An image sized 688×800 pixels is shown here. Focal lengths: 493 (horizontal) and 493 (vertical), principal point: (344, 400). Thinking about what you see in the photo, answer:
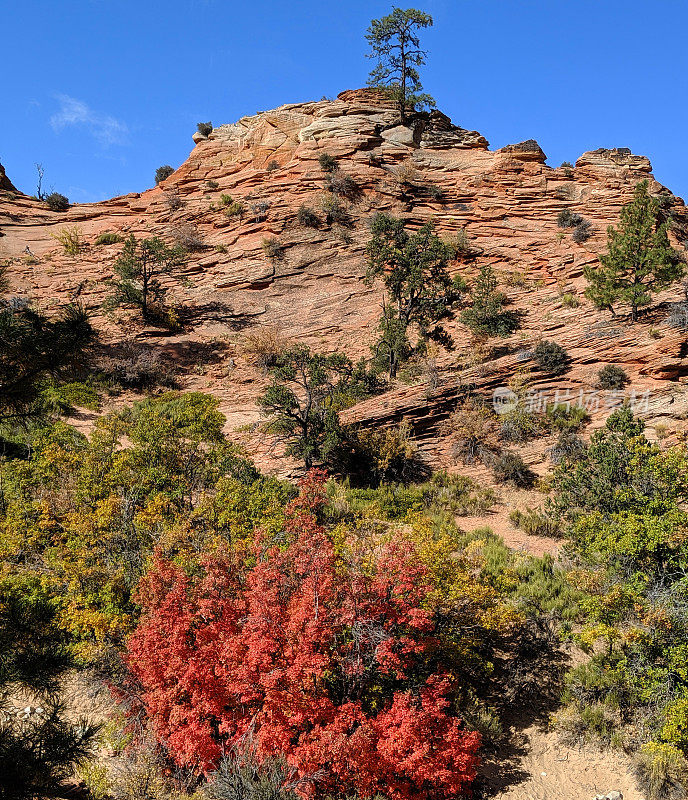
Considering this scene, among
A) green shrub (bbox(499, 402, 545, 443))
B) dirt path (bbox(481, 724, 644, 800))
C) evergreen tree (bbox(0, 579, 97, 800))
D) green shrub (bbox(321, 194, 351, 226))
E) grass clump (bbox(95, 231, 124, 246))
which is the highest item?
green shrub (bbox(321, 194, 351, 226))

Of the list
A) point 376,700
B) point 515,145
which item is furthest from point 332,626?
point 515,145

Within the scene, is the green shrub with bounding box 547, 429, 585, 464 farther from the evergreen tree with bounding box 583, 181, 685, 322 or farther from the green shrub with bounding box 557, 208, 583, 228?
the green shrub with bounding box 557, 208, 583, 228

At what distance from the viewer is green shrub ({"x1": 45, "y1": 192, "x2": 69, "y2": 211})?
44406 millimetres

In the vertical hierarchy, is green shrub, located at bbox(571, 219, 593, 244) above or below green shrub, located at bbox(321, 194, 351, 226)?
below

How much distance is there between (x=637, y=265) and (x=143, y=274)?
1236 inches

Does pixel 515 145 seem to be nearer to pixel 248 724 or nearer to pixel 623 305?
pixel 623 305

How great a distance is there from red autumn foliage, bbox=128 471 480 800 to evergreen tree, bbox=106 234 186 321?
26716 millimetres

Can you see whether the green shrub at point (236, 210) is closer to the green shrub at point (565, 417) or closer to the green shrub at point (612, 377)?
the green shrub at point (565, 417)

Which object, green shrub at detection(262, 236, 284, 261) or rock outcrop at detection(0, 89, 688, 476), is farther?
green shrub at detection(262, 236, 284, 261)

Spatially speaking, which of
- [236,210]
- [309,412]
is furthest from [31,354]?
[236,210]

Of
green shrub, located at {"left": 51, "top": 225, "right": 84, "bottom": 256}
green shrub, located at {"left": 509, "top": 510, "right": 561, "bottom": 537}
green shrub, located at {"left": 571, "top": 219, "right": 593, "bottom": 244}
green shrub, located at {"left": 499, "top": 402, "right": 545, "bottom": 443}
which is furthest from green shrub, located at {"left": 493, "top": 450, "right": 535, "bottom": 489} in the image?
green shrub, located at {"left": 51, "top": 225, "right": 84, "bottom": 256}

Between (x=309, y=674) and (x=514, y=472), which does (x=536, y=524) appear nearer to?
(x=514, y=472)

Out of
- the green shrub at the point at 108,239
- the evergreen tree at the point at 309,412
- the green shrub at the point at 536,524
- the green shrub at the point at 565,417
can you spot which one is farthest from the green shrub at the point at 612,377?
the green shrub at the point at 108,239

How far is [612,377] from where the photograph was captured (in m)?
25.1
